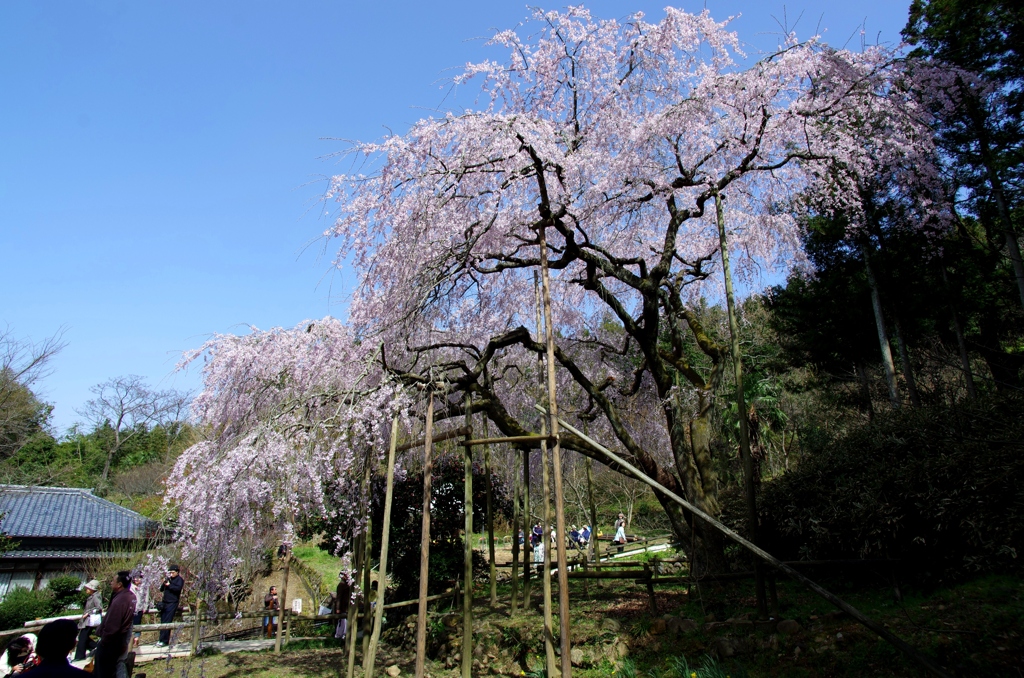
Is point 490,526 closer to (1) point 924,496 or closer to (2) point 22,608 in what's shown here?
(1) point 924,496

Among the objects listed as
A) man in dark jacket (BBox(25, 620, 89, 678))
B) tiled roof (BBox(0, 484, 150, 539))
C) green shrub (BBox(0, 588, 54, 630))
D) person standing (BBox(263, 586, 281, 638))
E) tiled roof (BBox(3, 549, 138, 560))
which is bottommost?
person standing (BBox(263, 586, 281, 638))

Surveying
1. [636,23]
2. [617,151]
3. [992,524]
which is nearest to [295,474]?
[617,151]

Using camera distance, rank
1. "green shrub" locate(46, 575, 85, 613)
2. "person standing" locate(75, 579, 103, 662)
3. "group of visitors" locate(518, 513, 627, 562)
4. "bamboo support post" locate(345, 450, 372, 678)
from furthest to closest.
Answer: "group of visitors" locate(518, 513, 627, 562) → "green shrub" locate(46, 575, 85, 613) → "person standing" locate(75, 579, 103, 662) → "bamboo support post" locate(345, 450, 372, 678)

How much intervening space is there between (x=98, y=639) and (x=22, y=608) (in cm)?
912

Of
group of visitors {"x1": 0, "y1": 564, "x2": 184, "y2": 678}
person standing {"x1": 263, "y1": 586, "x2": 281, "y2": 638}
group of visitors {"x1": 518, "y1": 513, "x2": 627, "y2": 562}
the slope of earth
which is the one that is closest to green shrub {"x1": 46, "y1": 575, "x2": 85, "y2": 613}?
person standing {"x1": 263, "y1": 586, "x2": 281, "y2": 638}

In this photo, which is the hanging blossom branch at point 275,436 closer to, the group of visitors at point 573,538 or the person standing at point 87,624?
the person standing at point 87,624

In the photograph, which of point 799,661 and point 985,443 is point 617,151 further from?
point 799,661

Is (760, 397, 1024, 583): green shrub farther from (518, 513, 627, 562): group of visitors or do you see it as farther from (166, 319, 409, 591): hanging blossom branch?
(518, 513, 627, 562): group of visitors

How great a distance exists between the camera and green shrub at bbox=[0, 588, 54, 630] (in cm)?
1269

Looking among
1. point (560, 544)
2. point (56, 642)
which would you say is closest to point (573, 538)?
point (560, 544)

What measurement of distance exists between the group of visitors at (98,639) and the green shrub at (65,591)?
15.0ft

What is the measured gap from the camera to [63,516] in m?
17.7

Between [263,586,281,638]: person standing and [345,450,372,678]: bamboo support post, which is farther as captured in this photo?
[263,586,281,638]: person standing

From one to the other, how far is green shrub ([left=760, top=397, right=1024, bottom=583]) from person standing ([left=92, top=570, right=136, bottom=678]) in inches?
284
